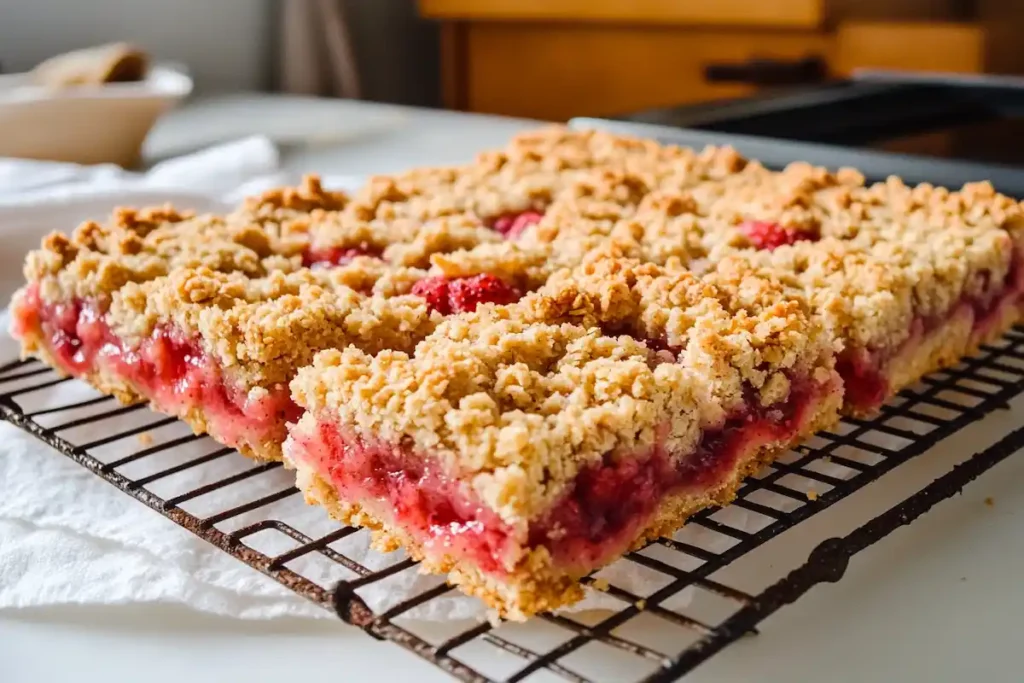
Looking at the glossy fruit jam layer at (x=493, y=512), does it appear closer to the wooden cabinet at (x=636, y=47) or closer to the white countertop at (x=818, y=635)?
the white countertop at (x=818, y=635)

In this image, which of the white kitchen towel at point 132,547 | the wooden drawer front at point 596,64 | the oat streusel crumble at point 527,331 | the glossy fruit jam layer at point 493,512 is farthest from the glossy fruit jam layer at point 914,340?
the wooden drawer front at point 596,64

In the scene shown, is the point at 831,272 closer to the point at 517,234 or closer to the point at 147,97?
the point at 517,234

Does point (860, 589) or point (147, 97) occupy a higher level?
point (147, 97)

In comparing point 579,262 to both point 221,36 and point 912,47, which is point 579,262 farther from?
point 221,36

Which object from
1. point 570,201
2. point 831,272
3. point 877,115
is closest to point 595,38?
point 877,115

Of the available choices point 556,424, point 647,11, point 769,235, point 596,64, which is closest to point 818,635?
point 556,424
